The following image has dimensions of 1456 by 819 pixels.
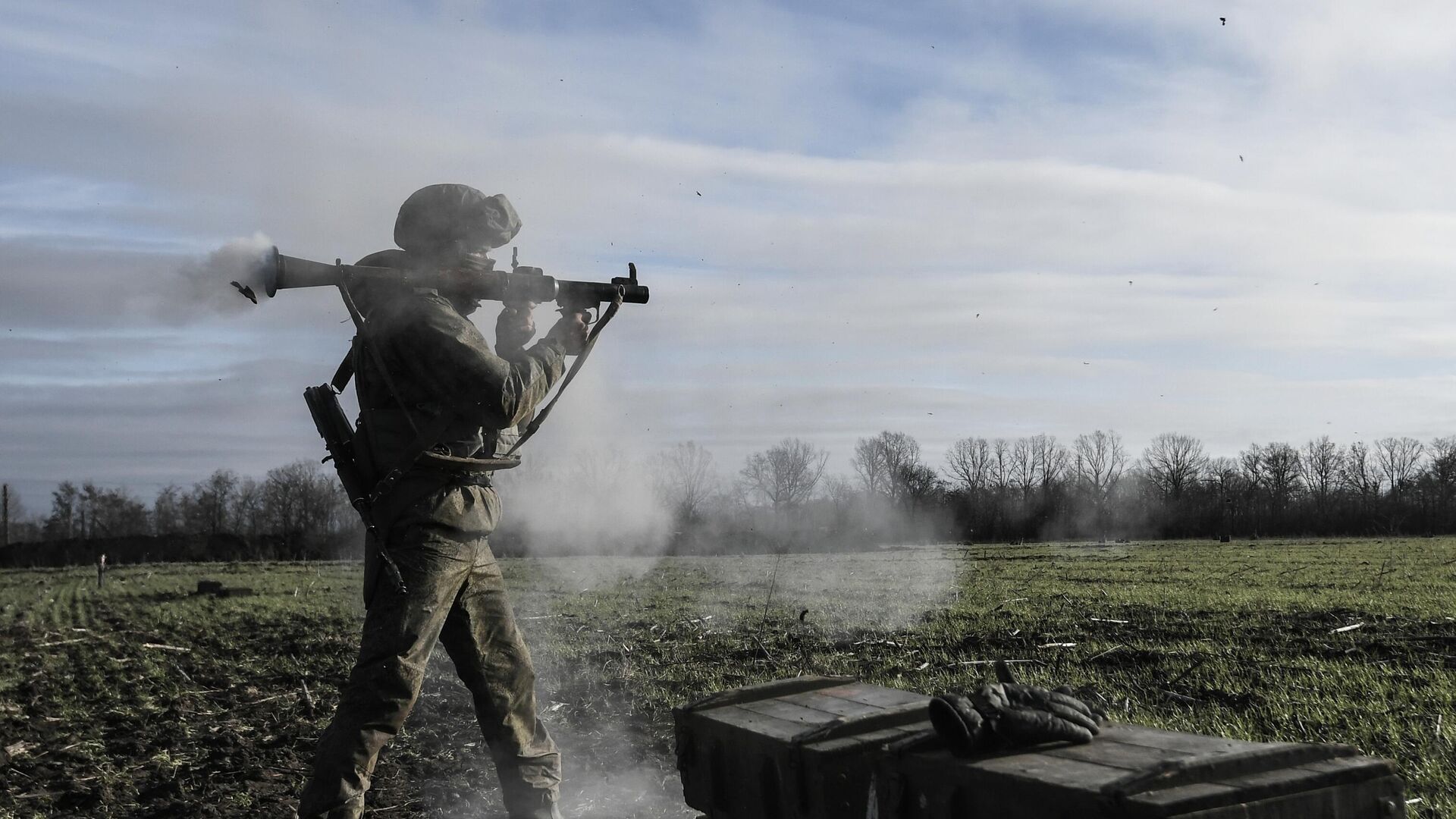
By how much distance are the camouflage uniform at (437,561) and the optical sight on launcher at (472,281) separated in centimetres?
10

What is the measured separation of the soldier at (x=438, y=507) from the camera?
4418mm

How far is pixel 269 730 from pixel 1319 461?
8995 centimetres

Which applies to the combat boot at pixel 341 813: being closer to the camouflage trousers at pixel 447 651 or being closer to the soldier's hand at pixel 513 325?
the camouflage trousers at pixel 447 651

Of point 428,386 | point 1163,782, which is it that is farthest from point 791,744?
point 428,386

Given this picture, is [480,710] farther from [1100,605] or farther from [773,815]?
[1100,605]

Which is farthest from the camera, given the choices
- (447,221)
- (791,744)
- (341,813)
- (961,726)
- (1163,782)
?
(447,221)

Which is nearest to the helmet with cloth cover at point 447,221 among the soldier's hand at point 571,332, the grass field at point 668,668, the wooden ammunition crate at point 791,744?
the soldier's hand at point 571,332

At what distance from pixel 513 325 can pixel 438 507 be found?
1037 mm

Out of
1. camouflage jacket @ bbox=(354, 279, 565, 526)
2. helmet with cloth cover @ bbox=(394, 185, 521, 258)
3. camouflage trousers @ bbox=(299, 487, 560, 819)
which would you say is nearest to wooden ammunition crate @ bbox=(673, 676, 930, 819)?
camouflage trousers @ bbox=(299, 487, 560, 819)

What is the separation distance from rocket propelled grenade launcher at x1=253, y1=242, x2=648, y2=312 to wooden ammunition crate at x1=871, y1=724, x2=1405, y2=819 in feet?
9.97

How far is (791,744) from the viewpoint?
3.48m

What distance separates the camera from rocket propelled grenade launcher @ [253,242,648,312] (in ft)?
15.1

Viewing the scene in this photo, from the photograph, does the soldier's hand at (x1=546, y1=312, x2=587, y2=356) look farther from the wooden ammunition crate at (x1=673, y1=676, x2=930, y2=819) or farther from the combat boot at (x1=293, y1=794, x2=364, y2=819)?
the combat boot at (x1=293, y1=794, x2=364, y2=819)

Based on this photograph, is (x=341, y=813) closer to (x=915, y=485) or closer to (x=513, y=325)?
(x=513, y=325)
